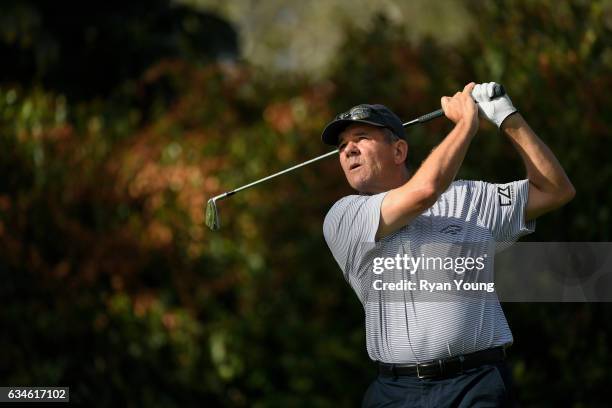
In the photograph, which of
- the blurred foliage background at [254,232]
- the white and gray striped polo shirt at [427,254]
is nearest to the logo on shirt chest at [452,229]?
the white and gray striped polo shirt at [427,254]

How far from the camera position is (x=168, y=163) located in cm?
861

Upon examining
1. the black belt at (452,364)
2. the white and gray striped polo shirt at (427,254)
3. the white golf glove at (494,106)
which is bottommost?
the black belt at (452,364)

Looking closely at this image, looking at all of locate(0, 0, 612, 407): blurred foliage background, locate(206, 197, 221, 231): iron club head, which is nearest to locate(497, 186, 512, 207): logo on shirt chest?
locate(206, 197, 221, 231): iron club head

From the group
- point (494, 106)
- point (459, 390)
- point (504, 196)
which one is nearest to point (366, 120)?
point (494, 106)

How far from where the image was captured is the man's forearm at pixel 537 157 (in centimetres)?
386

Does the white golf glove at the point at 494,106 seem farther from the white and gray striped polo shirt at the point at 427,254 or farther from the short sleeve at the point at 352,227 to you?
the short sleeve at the point at 352,227

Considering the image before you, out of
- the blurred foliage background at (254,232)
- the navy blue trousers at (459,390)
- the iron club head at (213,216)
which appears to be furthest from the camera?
the blurred foliage background at (254,232)

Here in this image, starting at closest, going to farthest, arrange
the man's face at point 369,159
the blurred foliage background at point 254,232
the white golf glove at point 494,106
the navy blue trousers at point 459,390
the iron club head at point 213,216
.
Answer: the navy blue trousers at point 459,390 < the white golf glove at point 494,106 < the man's face at point 369,159 < the iron club head at point 213,216 < the blurred foliage background at point 254,232

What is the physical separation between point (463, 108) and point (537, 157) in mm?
362

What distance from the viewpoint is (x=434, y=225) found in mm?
3889

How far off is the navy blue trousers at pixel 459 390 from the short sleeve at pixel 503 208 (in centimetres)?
53

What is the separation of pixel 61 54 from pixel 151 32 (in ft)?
3.39

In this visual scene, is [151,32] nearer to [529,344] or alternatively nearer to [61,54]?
[61,54]

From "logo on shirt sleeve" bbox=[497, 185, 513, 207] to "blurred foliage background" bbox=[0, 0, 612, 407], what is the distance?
3227 millimetres
